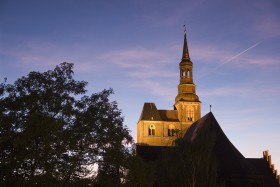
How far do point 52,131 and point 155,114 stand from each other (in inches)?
2526

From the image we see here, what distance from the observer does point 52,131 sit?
1788 cm

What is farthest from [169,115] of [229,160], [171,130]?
[229,160]

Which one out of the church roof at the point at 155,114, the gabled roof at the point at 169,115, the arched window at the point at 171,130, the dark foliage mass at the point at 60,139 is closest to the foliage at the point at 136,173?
the dark foliage mass at the point at 60,139

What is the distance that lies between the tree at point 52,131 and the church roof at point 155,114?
196 ft

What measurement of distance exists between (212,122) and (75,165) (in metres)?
25.4

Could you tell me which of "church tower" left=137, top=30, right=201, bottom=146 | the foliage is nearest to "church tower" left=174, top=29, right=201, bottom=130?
"church tower" left=137, top=30, right=201, bottom=146

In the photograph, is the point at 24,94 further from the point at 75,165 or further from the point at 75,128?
the point at 75,165

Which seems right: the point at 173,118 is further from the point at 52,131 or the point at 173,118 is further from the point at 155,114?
the point at 52,131

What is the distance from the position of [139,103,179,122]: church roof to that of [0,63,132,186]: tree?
196 feet

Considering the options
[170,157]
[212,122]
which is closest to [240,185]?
[212,122]

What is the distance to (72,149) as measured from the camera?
18.8 metres

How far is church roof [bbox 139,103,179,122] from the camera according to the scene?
80.8 metres

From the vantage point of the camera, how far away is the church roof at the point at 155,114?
80.8m

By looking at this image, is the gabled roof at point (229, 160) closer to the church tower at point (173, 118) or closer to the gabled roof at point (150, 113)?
the church tower at point (173, 118)
